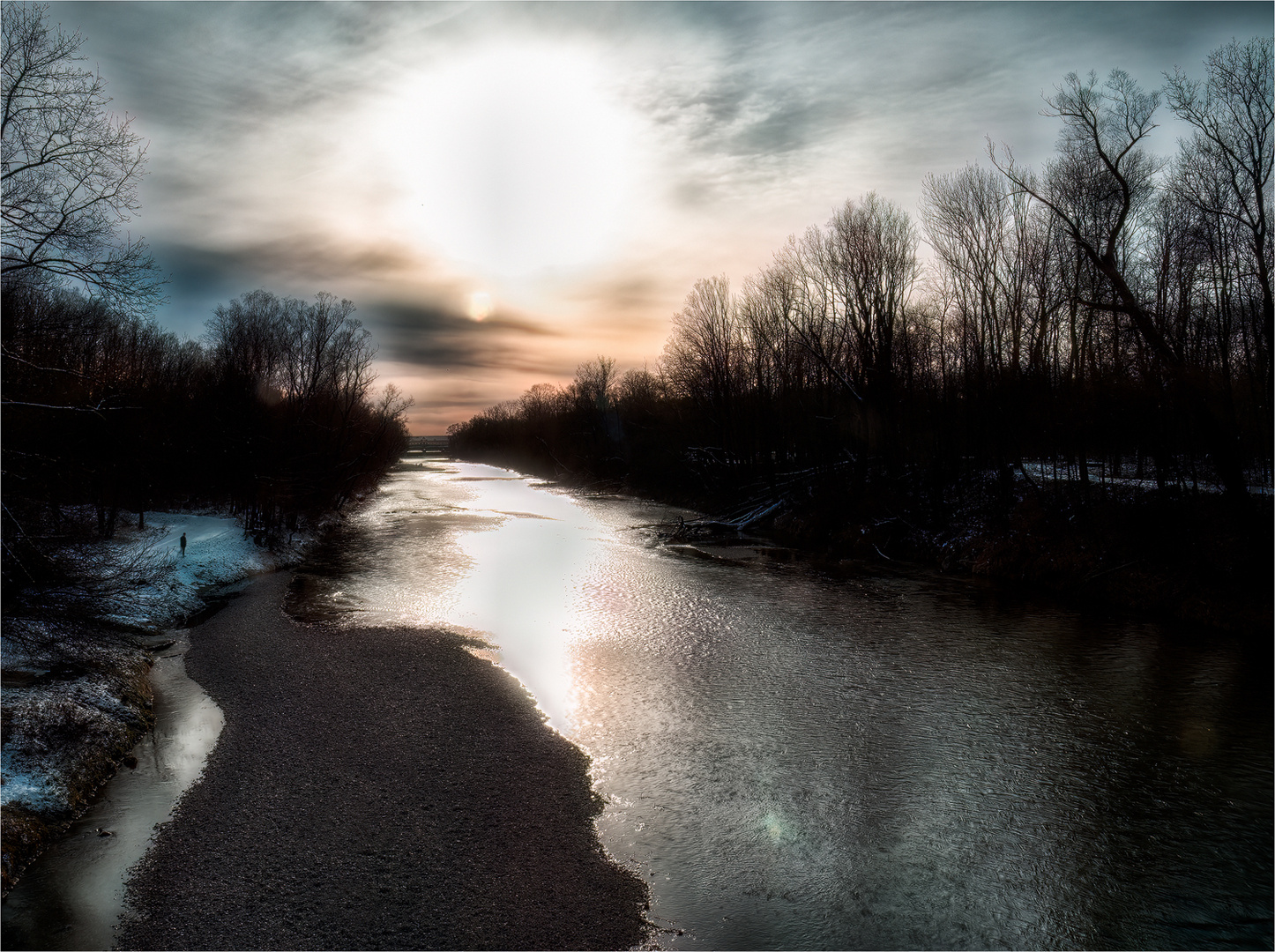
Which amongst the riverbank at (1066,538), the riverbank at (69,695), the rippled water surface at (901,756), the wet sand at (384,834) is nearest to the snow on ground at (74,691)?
the riverbank at (69,695)

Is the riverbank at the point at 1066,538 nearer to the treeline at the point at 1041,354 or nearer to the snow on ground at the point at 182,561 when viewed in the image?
the treeline at the point at 1041,354

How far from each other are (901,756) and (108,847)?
945 cm

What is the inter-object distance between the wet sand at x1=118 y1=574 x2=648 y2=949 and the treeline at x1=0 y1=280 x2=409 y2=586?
4.52 meters

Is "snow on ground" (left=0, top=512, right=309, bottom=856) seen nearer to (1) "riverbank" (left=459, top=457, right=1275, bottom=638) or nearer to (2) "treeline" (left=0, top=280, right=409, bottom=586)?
(2) "treeline" (left=0, top=280, right=409, bottom=586)

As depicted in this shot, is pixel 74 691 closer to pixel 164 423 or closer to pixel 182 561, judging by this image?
pixel 182 561

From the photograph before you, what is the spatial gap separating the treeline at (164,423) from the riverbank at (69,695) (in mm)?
792

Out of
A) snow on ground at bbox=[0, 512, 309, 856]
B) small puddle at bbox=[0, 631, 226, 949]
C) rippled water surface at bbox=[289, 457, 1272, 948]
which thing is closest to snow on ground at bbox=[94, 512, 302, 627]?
snow on ground at bbox=[0, 512, 309, 856]

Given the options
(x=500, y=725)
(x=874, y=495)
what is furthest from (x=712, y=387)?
(x=500, y=725)

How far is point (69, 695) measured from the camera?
991 cm

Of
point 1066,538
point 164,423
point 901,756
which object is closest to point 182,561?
point 164,423

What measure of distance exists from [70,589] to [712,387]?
125 feet

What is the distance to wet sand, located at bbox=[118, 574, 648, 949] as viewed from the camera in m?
5.88

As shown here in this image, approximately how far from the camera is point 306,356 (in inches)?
1759

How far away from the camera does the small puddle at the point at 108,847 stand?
19.4 feet
